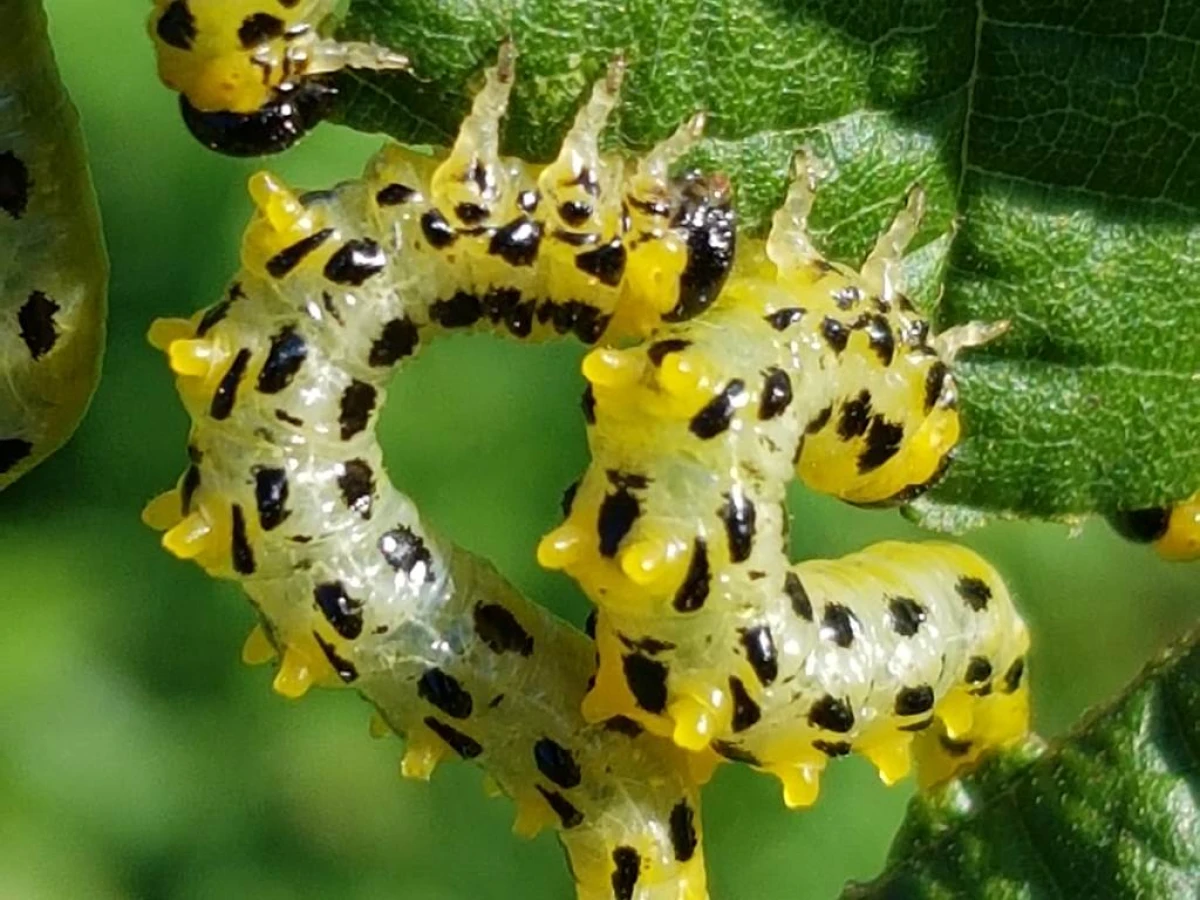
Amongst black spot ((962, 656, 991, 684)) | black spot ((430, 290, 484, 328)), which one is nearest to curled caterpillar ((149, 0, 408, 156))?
black spot ((430, 290, 484, 328))

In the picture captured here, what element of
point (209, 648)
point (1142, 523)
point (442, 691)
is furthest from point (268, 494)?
point (209, 648)

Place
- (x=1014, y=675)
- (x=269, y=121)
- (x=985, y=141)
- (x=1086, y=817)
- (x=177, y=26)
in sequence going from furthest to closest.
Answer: (x=1014, y=675) < (x=1086, y=817) < (x=985, y=141) < (x=269, y=121) < (x=177, y=26)

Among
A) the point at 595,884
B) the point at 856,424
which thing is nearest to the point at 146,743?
the point at 595,884

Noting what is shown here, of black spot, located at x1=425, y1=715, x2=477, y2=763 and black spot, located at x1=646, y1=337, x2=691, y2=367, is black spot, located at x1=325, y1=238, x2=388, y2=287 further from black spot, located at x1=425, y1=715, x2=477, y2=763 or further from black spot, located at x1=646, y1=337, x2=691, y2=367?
black spot, located at x1=425, y1=715, x2=477, y2=763

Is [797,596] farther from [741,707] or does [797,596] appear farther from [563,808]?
[563,808]

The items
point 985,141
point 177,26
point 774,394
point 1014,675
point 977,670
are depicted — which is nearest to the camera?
point 177,26

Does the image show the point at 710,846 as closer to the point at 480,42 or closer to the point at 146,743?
the point at 146,743

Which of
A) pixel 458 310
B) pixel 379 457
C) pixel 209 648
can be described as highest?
pixel 458 310
